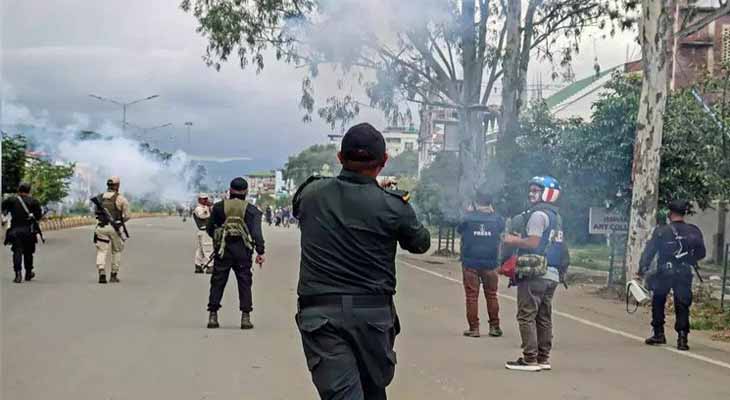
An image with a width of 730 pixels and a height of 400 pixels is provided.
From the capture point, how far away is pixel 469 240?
11.1 meters

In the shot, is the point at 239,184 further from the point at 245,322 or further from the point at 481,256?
the point at 481,256

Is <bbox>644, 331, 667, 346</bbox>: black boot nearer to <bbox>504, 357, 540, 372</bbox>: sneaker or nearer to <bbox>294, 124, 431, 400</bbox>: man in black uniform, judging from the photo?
<bbox>504, 357, 540, 372</bbox>: sneaker

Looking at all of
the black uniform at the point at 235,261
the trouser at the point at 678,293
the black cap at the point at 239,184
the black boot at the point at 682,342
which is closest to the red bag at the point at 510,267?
the trouser at the point at 678,293

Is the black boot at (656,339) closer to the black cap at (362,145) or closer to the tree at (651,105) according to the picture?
the tree at (651,105)

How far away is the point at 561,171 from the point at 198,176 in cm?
4082

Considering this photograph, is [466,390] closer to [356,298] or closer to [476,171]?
[356,298]

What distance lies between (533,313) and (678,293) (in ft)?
8.35

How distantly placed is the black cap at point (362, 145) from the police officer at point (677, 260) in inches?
255

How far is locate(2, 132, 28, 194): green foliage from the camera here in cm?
2817

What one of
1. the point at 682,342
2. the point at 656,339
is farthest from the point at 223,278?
the point at 682,342

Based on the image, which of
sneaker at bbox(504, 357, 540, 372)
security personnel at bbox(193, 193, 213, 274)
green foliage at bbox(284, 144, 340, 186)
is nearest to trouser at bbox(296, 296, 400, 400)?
sneaker at bbox(504, 357, 540, 372)

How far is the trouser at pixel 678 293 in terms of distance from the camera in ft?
34.3

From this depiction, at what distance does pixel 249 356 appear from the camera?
924 cm

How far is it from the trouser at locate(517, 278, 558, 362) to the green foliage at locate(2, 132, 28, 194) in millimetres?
22070
